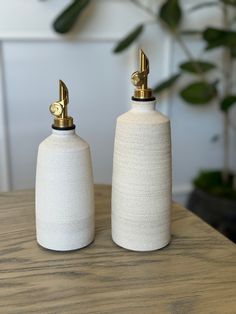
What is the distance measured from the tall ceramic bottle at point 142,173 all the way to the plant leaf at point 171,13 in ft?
2.88

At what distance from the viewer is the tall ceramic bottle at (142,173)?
0.65 metres

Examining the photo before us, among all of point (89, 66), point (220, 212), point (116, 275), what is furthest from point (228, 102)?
point (116, 275)

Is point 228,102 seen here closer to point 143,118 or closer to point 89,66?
point 89,66

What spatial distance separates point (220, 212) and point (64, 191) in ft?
3.36

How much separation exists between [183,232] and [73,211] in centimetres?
21

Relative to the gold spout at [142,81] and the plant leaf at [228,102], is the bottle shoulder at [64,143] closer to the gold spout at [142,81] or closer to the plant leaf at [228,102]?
the gold spout at [142,81]

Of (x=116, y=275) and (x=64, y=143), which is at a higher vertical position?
(x=64, y=143)

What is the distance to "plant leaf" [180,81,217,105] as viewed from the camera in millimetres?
1571

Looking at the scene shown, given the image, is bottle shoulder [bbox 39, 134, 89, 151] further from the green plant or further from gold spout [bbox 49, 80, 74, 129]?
the green plant

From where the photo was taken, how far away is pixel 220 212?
1555 mm

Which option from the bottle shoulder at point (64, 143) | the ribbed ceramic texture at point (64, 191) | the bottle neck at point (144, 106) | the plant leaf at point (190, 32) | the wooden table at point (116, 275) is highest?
the plant leaf at point (190, 32)

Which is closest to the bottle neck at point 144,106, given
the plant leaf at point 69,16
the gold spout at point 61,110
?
the gold spout at point 61,110

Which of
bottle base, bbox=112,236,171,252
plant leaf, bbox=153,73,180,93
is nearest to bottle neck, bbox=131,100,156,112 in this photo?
bottle base, bbox=112,236,171,252

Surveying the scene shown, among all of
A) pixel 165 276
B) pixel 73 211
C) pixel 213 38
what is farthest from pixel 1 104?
pixel 165 276
